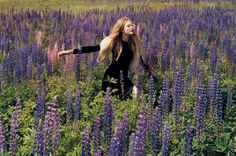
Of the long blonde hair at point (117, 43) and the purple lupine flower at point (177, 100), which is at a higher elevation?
the long blonde hair at point (117, 43)

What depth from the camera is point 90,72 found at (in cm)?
705

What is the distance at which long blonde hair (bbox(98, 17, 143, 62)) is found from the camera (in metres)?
6.59

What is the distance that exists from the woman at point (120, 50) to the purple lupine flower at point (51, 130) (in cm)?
253

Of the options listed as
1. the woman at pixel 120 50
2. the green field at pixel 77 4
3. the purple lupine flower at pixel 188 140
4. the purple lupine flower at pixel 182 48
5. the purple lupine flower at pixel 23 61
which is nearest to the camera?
the purple lupine flower at pixel 188 140

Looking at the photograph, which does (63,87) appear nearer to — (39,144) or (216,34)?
(39,144)

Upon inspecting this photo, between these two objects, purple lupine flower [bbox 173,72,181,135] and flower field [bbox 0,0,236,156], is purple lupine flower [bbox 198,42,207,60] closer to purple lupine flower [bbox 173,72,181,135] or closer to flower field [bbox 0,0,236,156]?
flower field [bbox 0,0,236,156]

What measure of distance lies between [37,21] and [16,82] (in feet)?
21.2

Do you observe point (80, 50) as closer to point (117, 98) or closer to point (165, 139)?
point (117, 98)

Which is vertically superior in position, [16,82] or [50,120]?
[50,120]

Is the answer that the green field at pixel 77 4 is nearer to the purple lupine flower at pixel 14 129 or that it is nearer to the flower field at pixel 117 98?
the flower field at pixel 117 98

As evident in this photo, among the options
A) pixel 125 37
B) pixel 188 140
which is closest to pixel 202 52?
pixel 125 37

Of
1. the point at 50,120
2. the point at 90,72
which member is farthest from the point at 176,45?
the point at 50,120

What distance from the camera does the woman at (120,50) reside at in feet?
21.5

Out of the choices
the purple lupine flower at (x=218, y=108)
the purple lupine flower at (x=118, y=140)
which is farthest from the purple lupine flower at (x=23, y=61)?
the purple lupine flower at (x=118, y=140)
